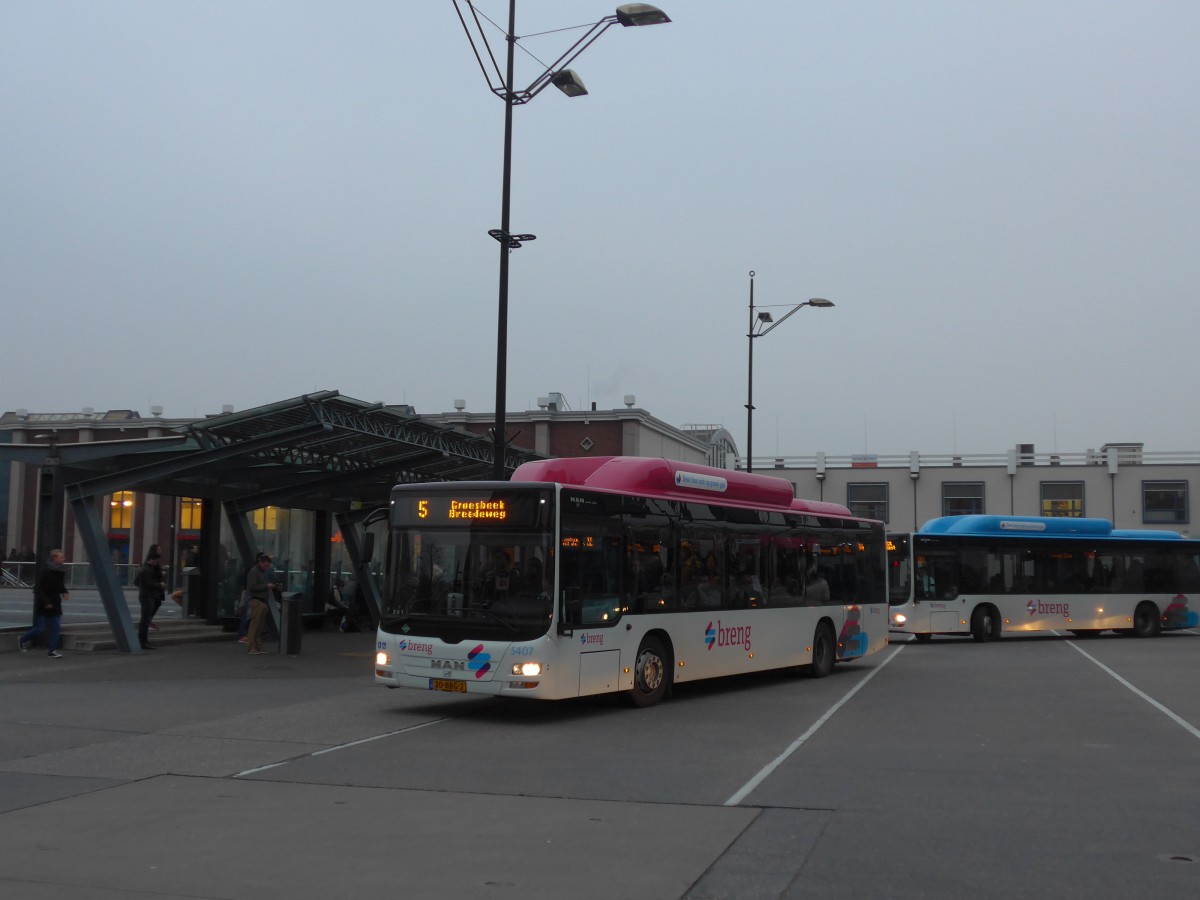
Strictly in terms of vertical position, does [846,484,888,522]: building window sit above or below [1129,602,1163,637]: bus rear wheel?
above

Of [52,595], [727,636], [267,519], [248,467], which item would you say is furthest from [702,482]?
[267,519]

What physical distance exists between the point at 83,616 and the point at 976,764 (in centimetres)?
1814

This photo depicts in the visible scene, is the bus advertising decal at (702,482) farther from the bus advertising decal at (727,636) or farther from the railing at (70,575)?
the railing at (70,575)

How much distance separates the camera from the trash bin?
20750 millimetres

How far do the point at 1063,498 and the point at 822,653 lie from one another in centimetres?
4566

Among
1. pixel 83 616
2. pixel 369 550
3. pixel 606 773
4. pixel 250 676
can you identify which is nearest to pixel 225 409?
pixel 83 616

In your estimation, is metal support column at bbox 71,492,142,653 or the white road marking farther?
metal support column at bbox 71,492,142,653

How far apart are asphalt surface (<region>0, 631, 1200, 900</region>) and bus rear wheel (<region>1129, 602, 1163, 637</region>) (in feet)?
56.8

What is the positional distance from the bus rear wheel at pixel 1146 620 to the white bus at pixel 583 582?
1877 cm


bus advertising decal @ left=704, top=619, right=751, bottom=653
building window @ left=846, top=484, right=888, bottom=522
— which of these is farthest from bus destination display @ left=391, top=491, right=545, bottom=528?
building window @ left=846, top=484, right=888, bottom=522

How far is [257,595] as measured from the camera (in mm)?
21016

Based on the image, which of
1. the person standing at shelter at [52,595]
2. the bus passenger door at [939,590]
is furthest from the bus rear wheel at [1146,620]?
the person standing at shelter at [52,595]

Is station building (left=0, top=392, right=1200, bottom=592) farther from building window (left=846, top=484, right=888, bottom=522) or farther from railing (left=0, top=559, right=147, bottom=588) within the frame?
railing (left=0, top=559, right=147, bottom=588)

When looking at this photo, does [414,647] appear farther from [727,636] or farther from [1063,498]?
[1063,498]
